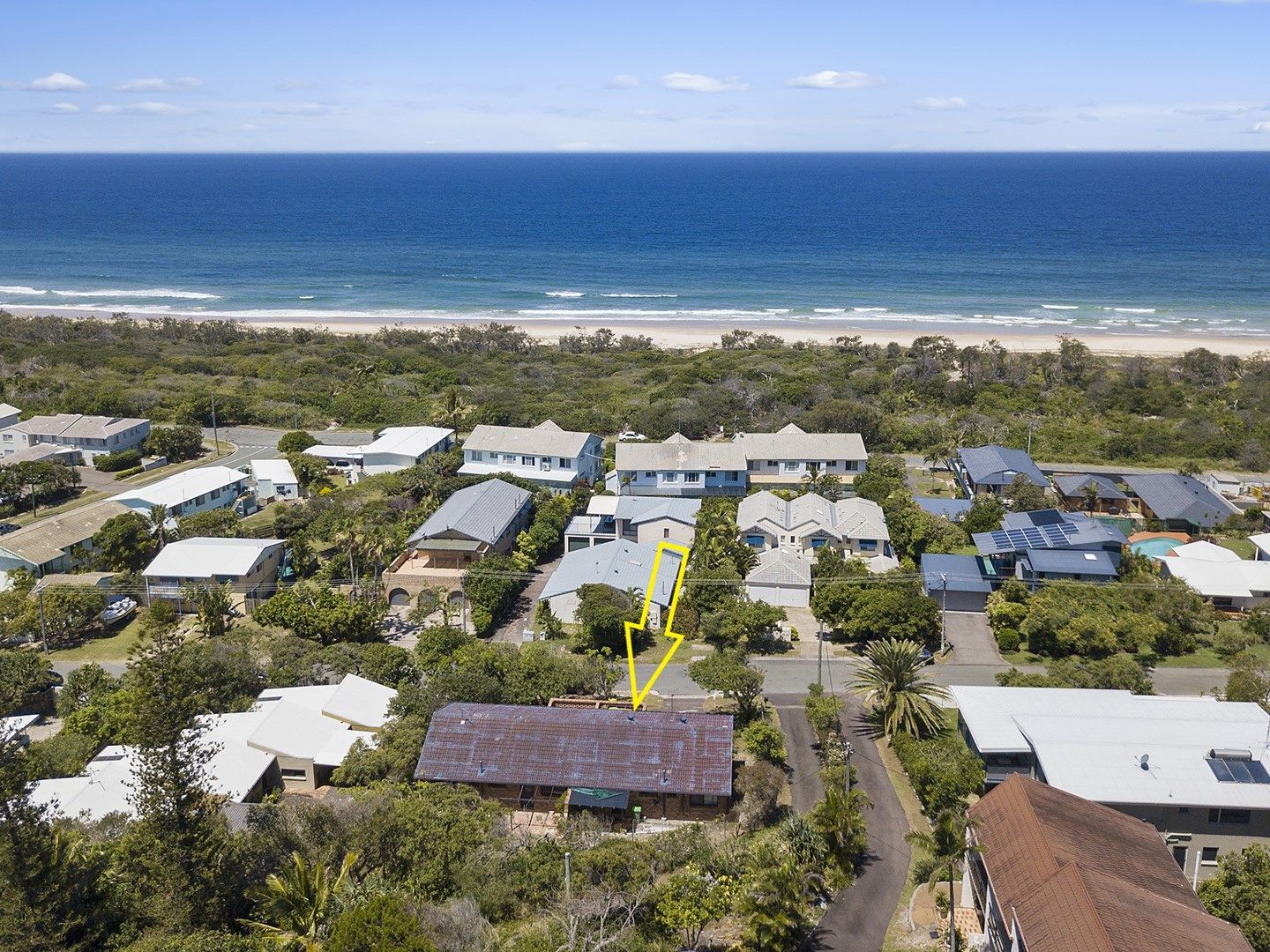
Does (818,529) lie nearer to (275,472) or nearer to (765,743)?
(765,743)

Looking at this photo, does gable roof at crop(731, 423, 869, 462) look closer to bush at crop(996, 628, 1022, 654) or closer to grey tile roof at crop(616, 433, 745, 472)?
grey tile roof at crop(616, 433, 745, 472)

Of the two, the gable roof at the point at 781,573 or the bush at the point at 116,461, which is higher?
the gable roof at the point at 781,573

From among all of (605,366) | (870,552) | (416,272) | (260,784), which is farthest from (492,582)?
(416,272)

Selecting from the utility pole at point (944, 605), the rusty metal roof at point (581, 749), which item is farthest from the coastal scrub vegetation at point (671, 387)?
the rusty metal roof at point (581, 749)

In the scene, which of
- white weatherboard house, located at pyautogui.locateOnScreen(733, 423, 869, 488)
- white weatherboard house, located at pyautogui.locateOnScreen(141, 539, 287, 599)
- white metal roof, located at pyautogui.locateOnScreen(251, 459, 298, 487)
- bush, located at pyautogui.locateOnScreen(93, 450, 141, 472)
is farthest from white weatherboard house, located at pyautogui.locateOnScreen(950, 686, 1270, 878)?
bush, located at pyautogui.locateOnScreen(93, 450, 141, 472)

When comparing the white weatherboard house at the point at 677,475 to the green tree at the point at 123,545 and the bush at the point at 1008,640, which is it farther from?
the green tree at the point at 123,545

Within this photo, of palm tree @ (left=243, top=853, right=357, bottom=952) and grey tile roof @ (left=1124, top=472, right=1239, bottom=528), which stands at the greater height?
palm tree @ (left=243, top=853, right=357, bottom=952)
